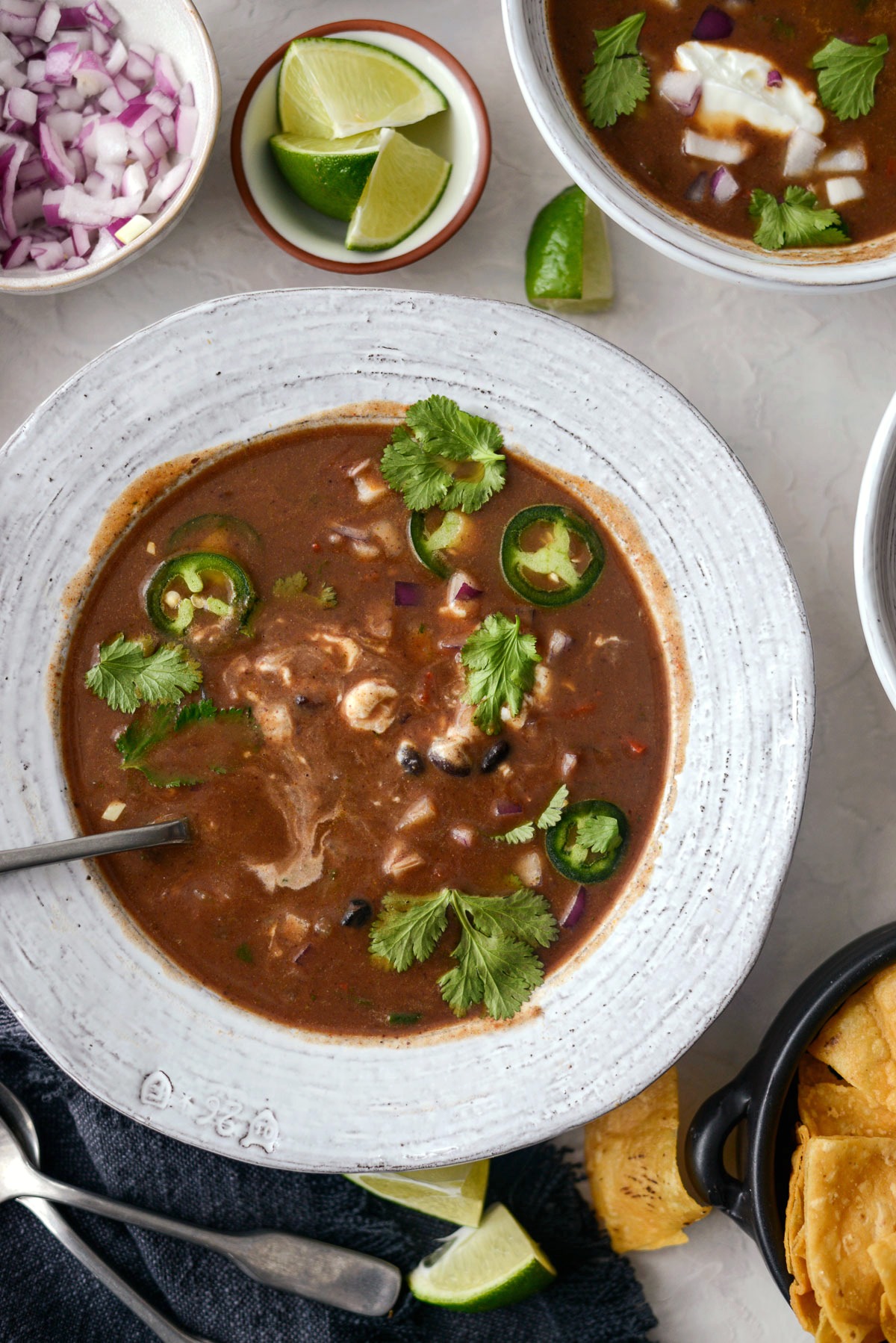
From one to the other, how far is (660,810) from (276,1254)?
1.83m

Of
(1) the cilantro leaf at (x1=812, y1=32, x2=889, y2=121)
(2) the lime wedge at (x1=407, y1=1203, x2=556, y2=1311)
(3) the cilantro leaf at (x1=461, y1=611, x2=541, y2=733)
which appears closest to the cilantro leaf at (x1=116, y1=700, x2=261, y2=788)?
(3) the cilantro leaf at (x1=461, y1=611, x2=541, y2=733)

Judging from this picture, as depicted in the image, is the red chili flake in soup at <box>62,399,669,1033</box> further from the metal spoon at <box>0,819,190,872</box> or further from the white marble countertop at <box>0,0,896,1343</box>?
the white marble countertop at <box>0,0,896,1343</box>

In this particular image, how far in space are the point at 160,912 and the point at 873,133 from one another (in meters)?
3.07

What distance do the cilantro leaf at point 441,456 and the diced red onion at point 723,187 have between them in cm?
91

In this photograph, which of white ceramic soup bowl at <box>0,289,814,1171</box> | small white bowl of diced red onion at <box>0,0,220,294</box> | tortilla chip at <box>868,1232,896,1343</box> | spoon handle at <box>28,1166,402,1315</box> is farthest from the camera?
spoon handle at <box>28,1166,402,1315</box>

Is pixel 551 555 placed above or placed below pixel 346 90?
below

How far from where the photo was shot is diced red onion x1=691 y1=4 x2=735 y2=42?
3068 millimetres

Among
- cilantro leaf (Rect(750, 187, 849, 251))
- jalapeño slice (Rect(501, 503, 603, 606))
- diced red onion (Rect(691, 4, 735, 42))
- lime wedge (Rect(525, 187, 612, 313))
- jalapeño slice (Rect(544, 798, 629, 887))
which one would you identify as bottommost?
jalapeño slice (Rect(544, 798, 629, 887))

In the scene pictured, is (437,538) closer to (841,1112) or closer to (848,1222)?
(841,1112)

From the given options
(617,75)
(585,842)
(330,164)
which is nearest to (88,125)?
(330,164)

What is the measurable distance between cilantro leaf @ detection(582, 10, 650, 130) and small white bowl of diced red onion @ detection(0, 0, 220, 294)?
3.81 ft

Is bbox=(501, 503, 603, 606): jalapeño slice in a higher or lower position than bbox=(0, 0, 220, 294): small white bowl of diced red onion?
lower

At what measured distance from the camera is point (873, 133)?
3.11 meters

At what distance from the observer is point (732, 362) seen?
3479 millimetres
